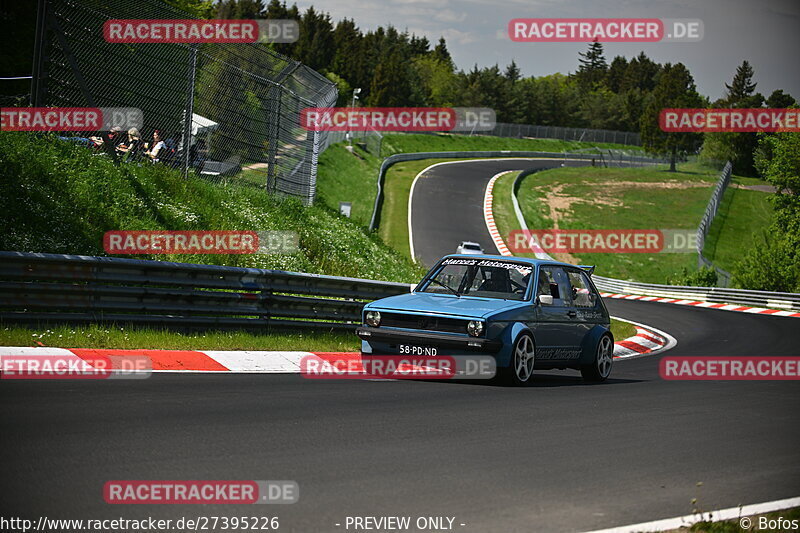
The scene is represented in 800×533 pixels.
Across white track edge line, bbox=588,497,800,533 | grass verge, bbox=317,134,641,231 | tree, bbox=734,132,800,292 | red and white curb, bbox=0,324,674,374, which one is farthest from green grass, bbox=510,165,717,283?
white track edge line, bbox=588,497,800,533

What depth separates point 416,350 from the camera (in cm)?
1016

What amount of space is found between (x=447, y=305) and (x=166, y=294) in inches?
138

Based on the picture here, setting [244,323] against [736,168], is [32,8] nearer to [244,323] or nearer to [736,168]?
[244,323]

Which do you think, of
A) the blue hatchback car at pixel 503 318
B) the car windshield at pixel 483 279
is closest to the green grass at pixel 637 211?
the blue hatchback car at pixel 503 318

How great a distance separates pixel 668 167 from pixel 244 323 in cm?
9624

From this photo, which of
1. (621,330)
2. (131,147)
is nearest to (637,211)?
(621,330)

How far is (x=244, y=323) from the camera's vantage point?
12578 millimetres

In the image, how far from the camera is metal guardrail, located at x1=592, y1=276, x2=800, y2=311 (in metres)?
35.8

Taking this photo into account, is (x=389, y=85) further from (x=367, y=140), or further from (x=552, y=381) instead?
(x=552, y=381)

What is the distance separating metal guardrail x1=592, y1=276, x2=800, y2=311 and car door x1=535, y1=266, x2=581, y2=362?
26.2m

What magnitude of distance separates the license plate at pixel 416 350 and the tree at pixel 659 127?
310 ft

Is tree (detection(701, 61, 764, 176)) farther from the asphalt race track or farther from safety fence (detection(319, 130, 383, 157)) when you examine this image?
the asphalt race track

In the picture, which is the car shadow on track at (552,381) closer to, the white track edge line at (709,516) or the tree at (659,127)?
the white track edge line at (709,516)

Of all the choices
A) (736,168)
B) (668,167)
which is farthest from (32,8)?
(736,168)
